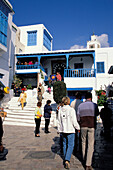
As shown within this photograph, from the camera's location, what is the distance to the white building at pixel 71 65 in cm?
1501

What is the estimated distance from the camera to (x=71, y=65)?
18656 mm

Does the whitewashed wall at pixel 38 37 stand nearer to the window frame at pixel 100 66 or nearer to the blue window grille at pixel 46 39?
the blue window grille at pixel 46 39

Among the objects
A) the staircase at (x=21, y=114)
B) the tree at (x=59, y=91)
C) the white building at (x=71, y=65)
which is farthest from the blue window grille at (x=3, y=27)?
the tree at (x=59, y=91)

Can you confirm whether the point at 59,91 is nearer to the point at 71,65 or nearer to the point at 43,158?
the point at 43,158

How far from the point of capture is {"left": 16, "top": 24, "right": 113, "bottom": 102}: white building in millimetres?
15008

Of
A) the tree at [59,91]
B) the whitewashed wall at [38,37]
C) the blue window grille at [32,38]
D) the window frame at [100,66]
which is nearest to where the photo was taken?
the tree at [59,91]

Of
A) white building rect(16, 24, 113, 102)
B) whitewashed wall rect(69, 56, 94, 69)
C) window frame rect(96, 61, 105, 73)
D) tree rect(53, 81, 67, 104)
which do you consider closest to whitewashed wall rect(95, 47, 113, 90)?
white building rect(16, 24, 113, 102)

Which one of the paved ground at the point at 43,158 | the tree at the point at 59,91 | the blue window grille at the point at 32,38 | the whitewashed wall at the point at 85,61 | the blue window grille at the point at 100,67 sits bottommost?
the paved ground at the point at 43,158

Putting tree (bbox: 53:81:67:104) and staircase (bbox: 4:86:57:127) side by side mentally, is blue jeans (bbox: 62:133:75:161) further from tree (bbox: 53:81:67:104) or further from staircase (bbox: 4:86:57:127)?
tree (bbox: 53:81:67:104)

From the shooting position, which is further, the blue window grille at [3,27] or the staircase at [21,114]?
the blue window grille at [3,27]

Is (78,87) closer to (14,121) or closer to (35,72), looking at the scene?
→ (35,72)

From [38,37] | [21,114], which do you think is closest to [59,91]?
[21,114]

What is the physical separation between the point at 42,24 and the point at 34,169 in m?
22.1

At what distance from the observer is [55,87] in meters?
10.9
